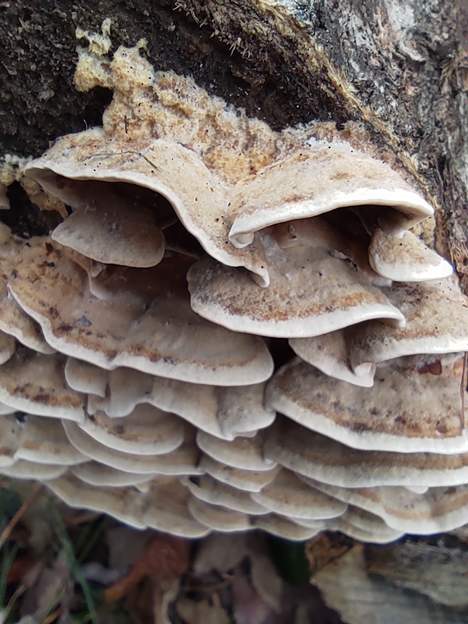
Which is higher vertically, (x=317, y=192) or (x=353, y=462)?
(x=317, y=192)

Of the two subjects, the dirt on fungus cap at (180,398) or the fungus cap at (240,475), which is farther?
the fungus cap at (240,475)

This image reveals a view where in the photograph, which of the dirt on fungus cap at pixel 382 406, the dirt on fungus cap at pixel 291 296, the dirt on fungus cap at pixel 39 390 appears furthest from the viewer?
the dirt on fungus cap at pixel 39 390

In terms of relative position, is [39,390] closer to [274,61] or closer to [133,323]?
[133,323]

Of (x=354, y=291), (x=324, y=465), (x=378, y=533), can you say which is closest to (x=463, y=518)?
(x=378, y=533)

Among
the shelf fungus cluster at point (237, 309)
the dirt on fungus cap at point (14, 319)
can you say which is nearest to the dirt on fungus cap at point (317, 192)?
the shelf fungus cluster at point (237, 309)

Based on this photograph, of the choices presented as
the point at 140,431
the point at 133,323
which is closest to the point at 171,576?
the point at 140,431

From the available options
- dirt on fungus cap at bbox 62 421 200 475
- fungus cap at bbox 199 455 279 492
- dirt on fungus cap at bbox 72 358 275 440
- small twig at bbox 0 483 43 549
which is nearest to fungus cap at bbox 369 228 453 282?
dirt on fungus cap at bbox 72 358 275 440

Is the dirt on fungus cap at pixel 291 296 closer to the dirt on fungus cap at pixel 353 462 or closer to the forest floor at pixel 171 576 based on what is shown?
the dirt on fungus cap at pixel 353 462
